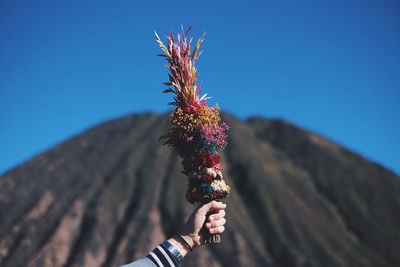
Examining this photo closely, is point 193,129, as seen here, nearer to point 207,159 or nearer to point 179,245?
point 207,159

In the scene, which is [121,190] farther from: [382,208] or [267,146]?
[382,208]

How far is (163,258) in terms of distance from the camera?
3520 mm

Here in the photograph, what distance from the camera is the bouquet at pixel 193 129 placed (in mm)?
4305

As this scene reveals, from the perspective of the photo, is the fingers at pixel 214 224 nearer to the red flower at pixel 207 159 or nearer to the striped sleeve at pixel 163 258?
the striped sleeve at pixel 163 258

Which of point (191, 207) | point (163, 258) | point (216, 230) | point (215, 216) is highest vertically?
point (191, 207)

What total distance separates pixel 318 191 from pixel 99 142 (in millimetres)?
49120

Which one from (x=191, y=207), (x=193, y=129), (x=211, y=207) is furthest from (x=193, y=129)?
(x=191, y=207)

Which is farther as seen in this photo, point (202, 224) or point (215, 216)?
point (215, 216)

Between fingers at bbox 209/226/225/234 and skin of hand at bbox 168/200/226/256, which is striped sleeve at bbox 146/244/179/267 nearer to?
skin of hand at bbox 168/200/226/256

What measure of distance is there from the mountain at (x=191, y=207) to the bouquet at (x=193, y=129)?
65389 mm

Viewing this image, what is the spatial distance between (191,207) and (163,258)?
3208 inches

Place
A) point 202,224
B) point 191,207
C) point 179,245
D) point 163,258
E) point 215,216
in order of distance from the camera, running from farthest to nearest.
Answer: point 191,207, point 215,216, point 202,224, point 179,245, point 163,258

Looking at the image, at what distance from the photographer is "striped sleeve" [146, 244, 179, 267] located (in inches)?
138

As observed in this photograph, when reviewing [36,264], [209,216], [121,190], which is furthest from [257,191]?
[209,216]
